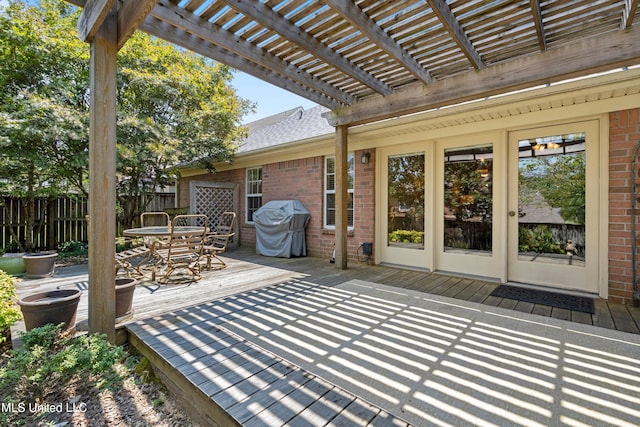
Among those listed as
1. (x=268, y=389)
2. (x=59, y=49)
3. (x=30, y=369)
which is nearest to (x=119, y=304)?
(x=30, y=369)

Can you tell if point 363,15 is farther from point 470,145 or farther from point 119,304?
point 119,304

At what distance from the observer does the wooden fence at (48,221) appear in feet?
22.5

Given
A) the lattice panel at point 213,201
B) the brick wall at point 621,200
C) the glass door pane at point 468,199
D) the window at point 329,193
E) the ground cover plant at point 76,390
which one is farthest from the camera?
the lattice panel at point 213,201

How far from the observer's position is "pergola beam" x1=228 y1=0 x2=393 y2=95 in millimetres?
2562

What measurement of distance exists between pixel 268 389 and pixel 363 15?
309 cm

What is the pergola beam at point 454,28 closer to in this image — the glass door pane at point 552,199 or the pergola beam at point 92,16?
the glass door pane at point 552,199

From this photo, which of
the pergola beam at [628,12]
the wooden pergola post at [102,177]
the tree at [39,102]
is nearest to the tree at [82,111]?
the tree at [39,102]

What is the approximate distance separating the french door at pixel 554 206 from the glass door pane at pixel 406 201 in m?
1.33

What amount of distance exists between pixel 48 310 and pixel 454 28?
430cm

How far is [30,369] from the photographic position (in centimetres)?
192

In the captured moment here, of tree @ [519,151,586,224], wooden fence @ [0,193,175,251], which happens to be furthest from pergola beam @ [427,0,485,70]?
wooden fence @ [0,193,175,251]

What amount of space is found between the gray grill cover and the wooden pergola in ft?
9.87

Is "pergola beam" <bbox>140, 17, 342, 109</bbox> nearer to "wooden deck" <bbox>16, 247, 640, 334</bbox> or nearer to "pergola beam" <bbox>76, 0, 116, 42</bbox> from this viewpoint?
"pergola beam" <bbox>76, 0, 116, 42</bbox>

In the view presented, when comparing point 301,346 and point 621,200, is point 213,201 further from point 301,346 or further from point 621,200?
point 621,200
